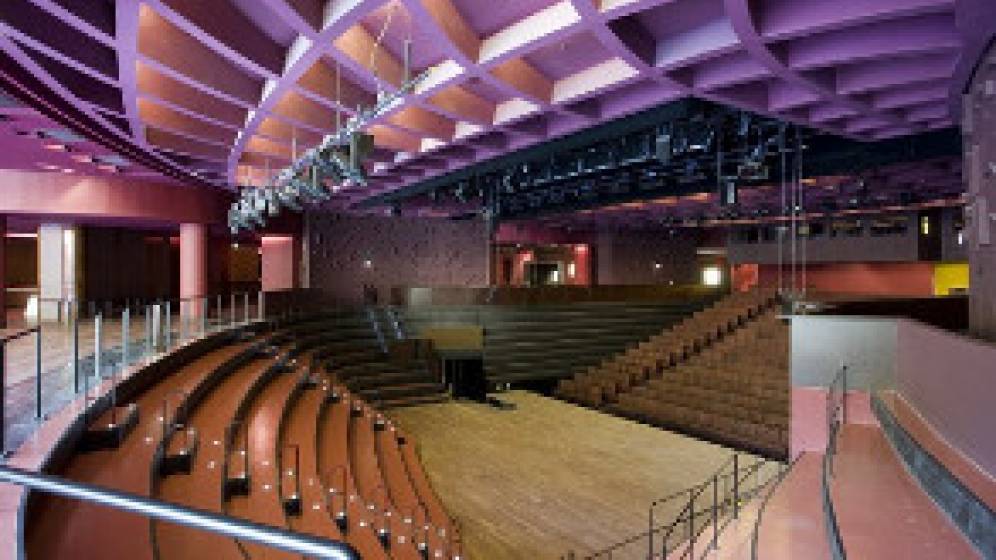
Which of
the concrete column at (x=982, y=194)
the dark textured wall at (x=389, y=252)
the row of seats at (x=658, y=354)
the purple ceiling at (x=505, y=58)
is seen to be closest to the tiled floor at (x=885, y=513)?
the concrete column at (x=982, y=194)

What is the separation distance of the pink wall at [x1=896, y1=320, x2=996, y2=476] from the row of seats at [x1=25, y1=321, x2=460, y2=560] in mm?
4460

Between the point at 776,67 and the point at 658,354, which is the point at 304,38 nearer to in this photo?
the point at 776,67

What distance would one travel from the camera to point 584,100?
716cm

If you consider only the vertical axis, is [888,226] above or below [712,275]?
above

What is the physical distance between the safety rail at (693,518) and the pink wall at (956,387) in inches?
64.8

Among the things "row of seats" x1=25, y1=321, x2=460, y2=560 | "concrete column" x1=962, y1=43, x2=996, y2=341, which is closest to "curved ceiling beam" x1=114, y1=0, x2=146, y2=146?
"row of seats" x1=25, y1=321, x2=460, y2=560

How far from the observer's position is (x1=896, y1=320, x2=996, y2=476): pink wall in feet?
12.4

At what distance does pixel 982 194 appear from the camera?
5.51 meters

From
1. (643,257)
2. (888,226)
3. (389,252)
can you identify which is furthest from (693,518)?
(643,257)

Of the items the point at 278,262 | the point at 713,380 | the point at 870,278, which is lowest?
the point at 713,380

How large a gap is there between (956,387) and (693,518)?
3.16 m

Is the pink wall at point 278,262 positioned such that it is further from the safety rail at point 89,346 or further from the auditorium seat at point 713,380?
the auditorium seat at point 713,380

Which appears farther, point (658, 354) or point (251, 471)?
point (658, 354)

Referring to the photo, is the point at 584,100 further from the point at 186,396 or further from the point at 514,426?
the point at 514,426
